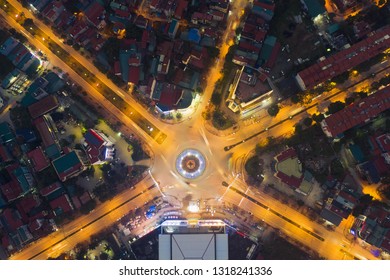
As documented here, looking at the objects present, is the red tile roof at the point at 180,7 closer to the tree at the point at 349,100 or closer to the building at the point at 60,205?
the tree at the point at 349,100

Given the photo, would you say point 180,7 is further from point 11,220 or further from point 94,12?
point 11,220

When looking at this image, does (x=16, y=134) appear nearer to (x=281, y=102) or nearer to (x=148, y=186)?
(x=148, y=186)

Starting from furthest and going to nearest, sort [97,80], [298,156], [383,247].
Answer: [97,80] → [298,156] → [383,247]

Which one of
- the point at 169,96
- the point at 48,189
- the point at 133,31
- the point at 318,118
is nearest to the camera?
the point at 318,118

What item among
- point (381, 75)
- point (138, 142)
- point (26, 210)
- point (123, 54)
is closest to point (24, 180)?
point (26, 210)

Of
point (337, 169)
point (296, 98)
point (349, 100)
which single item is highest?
point (349, 100)

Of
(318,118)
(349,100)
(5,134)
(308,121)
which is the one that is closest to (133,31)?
(5,134)
